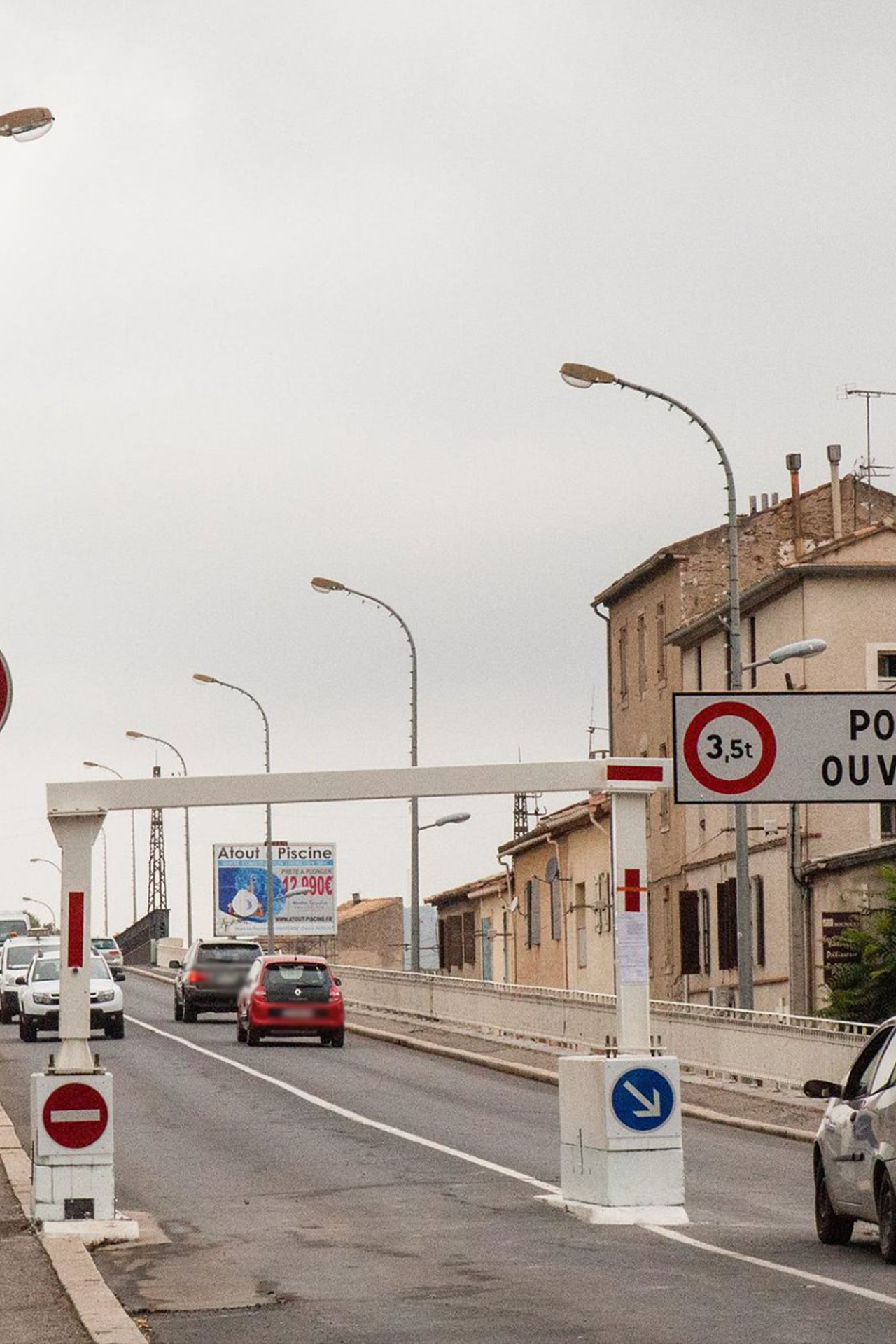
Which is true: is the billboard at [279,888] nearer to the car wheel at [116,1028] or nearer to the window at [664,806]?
the window at [664,806]

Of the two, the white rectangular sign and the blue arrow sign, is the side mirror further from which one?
the white rectangular sign

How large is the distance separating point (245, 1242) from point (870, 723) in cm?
546

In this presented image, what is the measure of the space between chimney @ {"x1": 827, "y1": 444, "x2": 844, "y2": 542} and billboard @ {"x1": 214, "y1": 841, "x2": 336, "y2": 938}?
27.2 m

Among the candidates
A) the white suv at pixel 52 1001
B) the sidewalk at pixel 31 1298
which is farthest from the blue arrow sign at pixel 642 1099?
the white suv at pixel 52 1001

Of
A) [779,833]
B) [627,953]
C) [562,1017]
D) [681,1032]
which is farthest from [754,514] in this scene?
[627,953]

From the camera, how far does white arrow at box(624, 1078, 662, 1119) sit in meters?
16.4

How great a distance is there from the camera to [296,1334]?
37.1 ft

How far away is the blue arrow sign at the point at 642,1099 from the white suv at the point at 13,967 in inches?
1203

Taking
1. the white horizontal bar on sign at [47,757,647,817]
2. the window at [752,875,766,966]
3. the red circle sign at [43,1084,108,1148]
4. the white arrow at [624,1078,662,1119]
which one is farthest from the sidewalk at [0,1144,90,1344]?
the window at [752,875,766,966]

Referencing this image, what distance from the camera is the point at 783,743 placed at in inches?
562

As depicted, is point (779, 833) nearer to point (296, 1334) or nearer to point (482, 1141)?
point (482, 1141)

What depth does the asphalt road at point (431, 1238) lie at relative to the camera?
11648 mm

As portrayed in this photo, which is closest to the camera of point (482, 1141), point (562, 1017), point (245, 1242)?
point (245, 1242)

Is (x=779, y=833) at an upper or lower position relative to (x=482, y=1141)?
upper
